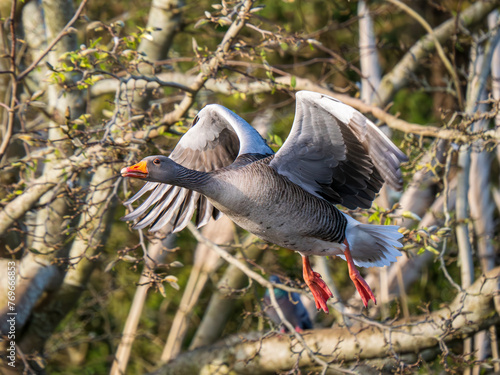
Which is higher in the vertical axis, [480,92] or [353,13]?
[353,13]

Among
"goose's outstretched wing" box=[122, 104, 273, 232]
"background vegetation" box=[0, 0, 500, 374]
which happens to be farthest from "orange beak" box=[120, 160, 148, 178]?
"goose's outstretched wing" box=[122, 104, 273, 232]

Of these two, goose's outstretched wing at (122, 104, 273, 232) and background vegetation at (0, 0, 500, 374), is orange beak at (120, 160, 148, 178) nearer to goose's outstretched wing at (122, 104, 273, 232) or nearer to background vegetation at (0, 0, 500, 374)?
background vegetation at (0, 0, 500, 374)

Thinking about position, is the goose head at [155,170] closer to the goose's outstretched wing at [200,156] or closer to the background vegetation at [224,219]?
the background vegetation at [224,219]

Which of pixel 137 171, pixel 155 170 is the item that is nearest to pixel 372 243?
pixel 155 170

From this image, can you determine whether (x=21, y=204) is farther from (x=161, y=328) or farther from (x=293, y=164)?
(x=161, y=328)

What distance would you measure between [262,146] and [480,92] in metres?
3.52

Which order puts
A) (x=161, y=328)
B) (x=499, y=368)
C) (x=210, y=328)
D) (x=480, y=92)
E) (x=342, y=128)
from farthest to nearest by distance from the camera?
(x=161, y=328) < (x=210, y=328) < (x=480, y=92) < (x=499, y=368) < (x=342, y=128)

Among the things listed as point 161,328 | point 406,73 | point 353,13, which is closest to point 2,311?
point 161,328

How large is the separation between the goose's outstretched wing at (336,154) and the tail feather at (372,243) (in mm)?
254

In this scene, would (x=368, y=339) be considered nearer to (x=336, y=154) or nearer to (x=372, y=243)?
(x=372, y=243)

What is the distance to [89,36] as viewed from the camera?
8430mm

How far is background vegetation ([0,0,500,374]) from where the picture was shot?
475cm

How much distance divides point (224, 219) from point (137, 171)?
163 inches

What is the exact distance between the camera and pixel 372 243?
5.10 metres
